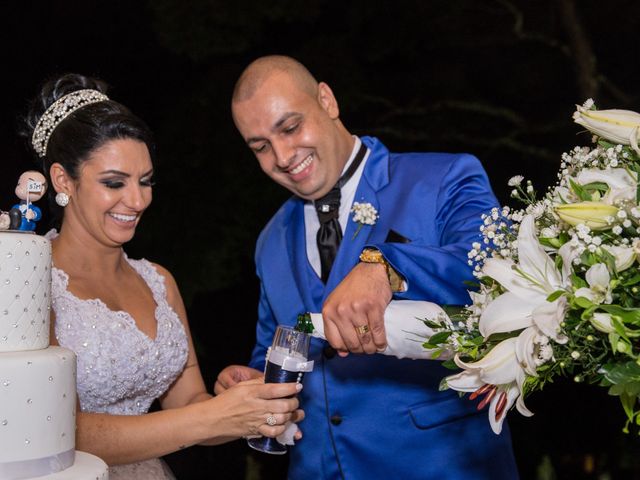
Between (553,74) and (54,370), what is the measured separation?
517 cm

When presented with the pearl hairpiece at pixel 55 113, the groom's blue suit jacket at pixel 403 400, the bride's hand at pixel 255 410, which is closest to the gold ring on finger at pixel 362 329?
the bride's hand at pixel 255 410

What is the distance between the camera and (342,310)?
2.06 metres

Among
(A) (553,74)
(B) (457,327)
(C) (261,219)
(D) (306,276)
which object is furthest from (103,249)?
(A) (553,74)

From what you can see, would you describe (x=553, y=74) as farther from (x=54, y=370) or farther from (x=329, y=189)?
(x=54, y=370)

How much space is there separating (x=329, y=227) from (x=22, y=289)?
1.26 m

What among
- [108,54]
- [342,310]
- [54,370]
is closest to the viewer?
[54,370]

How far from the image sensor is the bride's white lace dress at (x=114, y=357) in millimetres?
2773

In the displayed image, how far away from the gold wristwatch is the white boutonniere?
619mm

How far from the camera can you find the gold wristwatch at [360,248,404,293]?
7.22ft

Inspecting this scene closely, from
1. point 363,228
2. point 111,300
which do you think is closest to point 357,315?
point 363,228

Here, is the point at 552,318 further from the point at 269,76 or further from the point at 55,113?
the point at 55,113

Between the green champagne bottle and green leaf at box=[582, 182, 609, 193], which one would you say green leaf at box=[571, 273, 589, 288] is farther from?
the green champagne bottle

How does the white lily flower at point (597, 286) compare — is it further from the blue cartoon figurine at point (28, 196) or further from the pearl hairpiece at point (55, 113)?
the pearl hairpiece at point (55, 113)

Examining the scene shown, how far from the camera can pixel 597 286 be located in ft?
4.52
